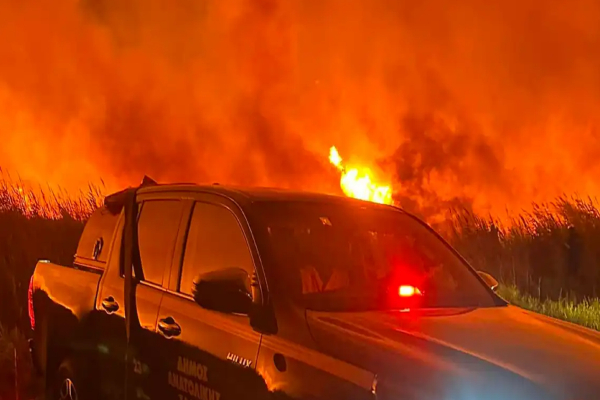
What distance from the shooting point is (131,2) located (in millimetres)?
19703

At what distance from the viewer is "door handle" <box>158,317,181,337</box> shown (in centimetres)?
381

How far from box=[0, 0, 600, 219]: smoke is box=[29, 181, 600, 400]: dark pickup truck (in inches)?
486

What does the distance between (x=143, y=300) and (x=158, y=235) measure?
376 mm

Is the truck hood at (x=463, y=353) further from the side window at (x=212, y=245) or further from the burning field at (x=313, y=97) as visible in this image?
the burning field at (x=313, y=97)

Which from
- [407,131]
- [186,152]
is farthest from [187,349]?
[186,152]

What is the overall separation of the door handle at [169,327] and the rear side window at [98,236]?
3.43ft

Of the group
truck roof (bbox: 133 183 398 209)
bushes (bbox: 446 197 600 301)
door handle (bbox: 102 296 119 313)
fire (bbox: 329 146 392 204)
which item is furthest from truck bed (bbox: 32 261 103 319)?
fire (bbox: 329 146 392 204)

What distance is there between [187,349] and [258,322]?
1.87ft

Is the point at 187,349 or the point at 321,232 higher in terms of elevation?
the point at 321,232

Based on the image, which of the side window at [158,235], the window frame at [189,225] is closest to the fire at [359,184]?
the side window at [158,235]

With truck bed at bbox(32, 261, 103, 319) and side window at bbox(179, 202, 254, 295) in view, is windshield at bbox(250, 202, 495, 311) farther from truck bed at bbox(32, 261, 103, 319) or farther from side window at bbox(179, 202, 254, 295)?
truck bed at bbox(32, 261, 103, 319)

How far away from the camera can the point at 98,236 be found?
5.05 meters

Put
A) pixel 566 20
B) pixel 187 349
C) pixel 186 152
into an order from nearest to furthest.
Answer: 1. pixel 187 349
2. pixel 566 20
3. pixel 186 152

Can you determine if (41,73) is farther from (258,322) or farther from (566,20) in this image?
(258,322)
